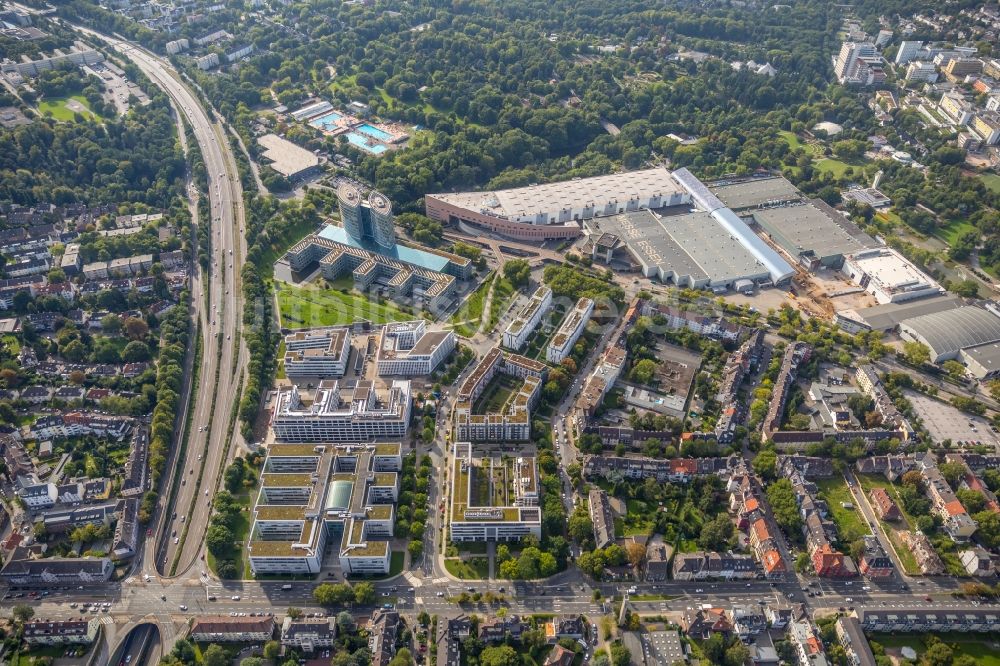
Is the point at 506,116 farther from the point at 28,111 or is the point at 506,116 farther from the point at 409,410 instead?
the point at 28,111

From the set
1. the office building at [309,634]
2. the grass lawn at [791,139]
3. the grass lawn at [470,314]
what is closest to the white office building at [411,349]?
the grass lawn at [470,314]

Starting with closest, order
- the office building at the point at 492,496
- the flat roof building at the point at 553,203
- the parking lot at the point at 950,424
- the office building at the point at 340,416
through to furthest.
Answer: the office building at the point at 492,496 → the office building at the point at 340,416 → the parking lot at the point at 950,424 → the flat roof building at the point at 553,203

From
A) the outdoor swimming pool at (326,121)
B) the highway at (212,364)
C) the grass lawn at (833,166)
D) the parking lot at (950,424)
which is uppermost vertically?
the grass lawn at (833,166)

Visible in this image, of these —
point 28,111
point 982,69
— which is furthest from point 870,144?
point 28,111

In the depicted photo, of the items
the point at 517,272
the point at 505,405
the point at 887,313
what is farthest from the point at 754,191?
the point at 505,405

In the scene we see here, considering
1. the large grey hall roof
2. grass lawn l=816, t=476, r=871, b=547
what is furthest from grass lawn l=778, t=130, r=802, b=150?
grass lawn l=816, t=476, r=871, b=547

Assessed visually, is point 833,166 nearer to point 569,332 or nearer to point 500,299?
point 500,299

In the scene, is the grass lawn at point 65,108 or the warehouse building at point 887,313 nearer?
the warehouse building at point 887,313

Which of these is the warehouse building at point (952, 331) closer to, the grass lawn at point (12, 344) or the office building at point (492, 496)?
the office building at point (492, 496)
